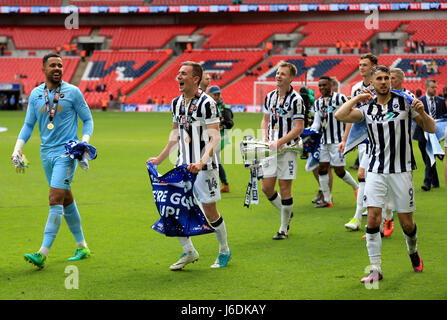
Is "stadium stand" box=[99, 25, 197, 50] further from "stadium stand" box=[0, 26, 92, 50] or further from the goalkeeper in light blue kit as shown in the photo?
the goalkeeper in light blue kit

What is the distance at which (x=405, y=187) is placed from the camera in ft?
20.9

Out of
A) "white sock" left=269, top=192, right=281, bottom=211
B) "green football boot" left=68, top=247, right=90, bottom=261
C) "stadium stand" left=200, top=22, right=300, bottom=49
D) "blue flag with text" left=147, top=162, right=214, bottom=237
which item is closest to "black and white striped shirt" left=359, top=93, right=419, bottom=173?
"blue flag with text" left=147, top=162, right=214, bottom=237

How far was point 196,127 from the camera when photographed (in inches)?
271

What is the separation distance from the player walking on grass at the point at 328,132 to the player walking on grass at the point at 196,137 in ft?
12.9

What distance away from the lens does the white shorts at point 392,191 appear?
250 inches

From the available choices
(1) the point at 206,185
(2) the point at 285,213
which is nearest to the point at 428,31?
(2) the point at 285,213

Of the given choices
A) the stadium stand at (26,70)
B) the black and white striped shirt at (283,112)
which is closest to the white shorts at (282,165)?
the black and white striped shirt at (283,112)

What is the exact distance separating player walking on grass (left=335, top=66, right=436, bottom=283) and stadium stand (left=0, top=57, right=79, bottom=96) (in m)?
54.2

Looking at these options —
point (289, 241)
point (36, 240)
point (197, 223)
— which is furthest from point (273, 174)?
point (36, 240)

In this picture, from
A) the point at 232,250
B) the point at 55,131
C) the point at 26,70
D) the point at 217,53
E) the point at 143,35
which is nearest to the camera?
the point at 55,131

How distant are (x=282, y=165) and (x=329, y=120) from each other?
2.30 meters

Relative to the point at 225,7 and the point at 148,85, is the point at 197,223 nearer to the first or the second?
the point at 148,85

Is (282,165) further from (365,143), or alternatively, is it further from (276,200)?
(365,143)

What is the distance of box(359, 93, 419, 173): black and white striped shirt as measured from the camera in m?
6.35
